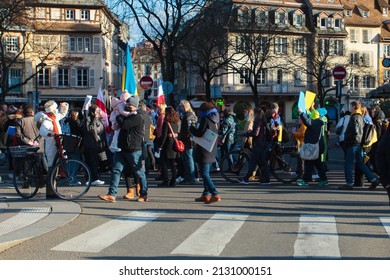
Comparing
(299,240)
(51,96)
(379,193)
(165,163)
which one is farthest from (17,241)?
(51,96)

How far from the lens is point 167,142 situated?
48.2 ft

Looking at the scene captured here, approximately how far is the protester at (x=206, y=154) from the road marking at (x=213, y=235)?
1182 mm

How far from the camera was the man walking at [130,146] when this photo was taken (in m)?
11.7

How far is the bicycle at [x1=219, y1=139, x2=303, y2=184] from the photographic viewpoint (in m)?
15.4

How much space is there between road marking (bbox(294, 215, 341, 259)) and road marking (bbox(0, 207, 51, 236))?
3.85 metres

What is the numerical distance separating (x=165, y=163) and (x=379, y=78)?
68257 millimetres

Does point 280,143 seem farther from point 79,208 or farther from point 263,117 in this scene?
point 79,208

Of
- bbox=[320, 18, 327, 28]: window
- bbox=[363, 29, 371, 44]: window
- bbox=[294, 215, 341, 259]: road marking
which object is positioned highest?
bbox=[320, 18, 327, 28]: window

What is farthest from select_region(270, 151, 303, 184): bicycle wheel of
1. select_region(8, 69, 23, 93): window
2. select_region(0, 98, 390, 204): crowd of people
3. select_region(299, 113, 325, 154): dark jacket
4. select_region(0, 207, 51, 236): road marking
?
select_region(8, 69, 23, 93): window

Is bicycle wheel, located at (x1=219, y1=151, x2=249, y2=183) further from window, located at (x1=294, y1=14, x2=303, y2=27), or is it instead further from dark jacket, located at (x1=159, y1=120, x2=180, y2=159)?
window, located at (x1=294, y1=14, x2=303, y2=27)

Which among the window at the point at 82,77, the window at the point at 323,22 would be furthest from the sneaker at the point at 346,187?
the window at the point at 323,22

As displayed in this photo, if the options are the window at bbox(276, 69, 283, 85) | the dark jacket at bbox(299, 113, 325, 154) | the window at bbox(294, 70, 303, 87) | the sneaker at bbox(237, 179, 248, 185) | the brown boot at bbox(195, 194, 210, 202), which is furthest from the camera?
the window at bbox(276, 69, 283, 85)

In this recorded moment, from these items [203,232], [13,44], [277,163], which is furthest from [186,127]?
[13,44]

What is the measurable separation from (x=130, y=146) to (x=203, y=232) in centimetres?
329
